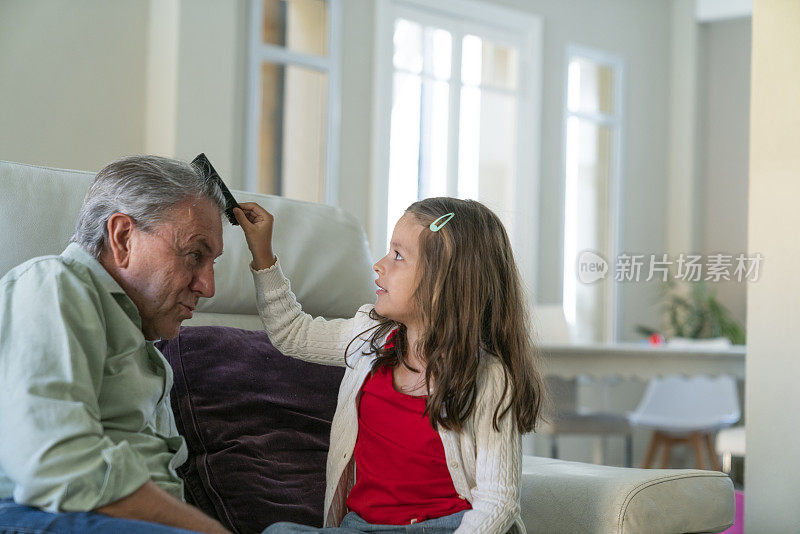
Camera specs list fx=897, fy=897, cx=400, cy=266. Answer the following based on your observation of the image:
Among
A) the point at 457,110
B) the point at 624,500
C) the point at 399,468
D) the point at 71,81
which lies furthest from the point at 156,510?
the point at 457,110

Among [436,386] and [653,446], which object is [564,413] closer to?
[653,446]


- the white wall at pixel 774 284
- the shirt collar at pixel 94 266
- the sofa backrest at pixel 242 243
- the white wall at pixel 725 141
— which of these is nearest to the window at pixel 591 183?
the white wall at pixel 725 141

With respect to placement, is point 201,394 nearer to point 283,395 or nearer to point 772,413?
point 283,395

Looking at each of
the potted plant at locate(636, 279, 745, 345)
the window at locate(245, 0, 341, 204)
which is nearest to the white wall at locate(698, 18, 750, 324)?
the potted plant at locate(636, 279, 745, 345)

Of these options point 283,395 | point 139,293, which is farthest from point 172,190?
point 283,395

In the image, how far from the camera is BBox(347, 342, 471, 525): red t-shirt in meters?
1.48

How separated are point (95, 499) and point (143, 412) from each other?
0.82ft

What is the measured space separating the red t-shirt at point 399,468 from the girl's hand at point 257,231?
315mm

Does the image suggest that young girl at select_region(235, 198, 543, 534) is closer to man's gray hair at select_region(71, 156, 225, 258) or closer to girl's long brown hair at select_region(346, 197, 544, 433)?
girl's long brown hair at select_region(346, 197, 544, 433)

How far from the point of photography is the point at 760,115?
2.57m

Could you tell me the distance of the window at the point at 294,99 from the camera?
14.1 feet

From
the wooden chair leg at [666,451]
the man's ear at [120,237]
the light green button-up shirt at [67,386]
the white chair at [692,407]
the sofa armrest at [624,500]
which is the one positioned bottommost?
the wooden chair leg at [666,451]

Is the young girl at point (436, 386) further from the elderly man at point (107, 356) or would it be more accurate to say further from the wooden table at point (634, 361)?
the wooden table at point (634, 361)

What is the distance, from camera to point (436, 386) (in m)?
1.47
